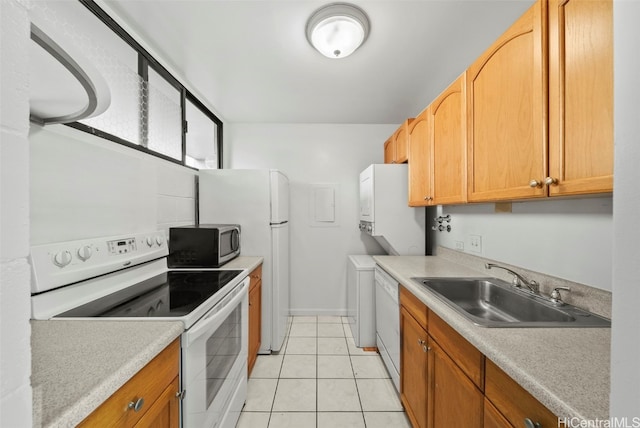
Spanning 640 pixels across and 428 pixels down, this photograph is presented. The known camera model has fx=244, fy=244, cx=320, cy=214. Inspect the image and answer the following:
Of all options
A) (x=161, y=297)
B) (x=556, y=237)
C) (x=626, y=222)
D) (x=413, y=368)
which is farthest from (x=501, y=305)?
(x=161, y=297)

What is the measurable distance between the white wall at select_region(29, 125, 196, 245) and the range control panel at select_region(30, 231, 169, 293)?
2.4 inches

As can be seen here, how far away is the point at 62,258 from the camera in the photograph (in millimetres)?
984

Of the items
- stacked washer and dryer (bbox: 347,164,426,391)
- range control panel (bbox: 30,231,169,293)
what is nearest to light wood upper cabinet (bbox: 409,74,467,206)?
stacked washer and dryer (bbox: 347,164,426,391)

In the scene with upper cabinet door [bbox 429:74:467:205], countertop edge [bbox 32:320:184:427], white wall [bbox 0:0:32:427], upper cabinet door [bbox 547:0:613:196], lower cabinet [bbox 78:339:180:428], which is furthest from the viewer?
upper cabinet door [bbox 429:74:467:205]

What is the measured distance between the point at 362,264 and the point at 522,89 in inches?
70.4

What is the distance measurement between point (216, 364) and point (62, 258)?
0.80m

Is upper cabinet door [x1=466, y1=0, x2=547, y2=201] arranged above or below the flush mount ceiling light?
below

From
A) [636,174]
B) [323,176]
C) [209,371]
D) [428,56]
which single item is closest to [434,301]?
[636,174]

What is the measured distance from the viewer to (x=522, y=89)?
104 cm

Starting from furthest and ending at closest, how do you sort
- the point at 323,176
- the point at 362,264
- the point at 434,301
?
the point at 323,176 < the point at 362,264 < the point at 434,301

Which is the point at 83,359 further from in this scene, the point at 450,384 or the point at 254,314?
the point at 254,314

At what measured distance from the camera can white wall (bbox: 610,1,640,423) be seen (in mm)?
346

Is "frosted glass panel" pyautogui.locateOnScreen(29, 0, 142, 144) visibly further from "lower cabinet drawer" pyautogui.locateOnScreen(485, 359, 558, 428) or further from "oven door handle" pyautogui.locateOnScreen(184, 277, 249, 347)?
"lower cabinet drawer" pyautogui.locateOnScreen(485, 359, 558, 428)

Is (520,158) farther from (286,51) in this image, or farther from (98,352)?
(98,352)
